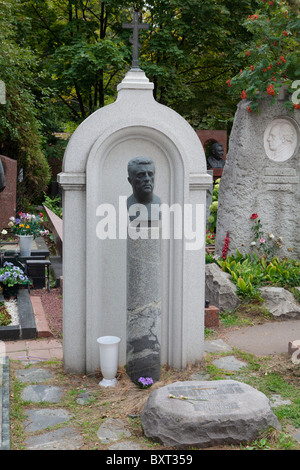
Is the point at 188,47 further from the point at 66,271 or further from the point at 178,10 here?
the point at 66,271

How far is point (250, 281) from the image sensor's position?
307 inches

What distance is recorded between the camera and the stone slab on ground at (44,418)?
4.15 meters

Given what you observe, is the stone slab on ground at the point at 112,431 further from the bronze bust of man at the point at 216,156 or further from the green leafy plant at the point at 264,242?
the bronze bust of man at the point at 216,156

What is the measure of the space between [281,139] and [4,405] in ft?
20.9

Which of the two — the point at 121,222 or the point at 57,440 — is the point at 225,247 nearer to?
the point at 121,222

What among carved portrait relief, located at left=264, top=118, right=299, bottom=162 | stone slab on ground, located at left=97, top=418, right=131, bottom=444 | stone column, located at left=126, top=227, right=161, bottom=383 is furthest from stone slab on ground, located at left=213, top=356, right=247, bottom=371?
carved portrait relief, located at left=264, top=118, right=299, bottom=162

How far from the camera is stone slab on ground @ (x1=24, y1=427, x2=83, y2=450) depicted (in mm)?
3820

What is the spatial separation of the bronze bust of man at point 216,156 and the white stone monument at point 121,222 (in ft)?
31.6

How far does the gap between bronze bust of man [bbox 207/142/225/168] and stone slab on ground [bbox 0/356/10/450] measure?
1048 cm

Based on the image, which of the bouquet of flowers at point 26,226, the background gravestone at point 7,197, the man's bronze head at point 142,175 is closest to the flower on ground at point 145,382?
the man's bronze head at point 142,175

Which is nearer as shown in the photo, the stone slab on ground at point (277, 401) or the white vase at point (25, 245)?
the stone slab on ground at point (277, 401)

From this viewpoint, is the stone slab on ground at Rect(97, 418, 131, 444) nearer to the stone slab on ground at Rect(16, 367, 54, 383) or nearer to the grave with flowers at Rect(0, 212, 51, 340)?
the stone slab on ground at Rect(16, 367, 54, 383)

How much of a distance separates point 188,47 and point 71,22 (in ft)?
12.5

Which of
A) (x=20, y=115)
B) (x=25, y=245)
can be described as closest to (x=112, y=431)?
(x=25, y=245)
